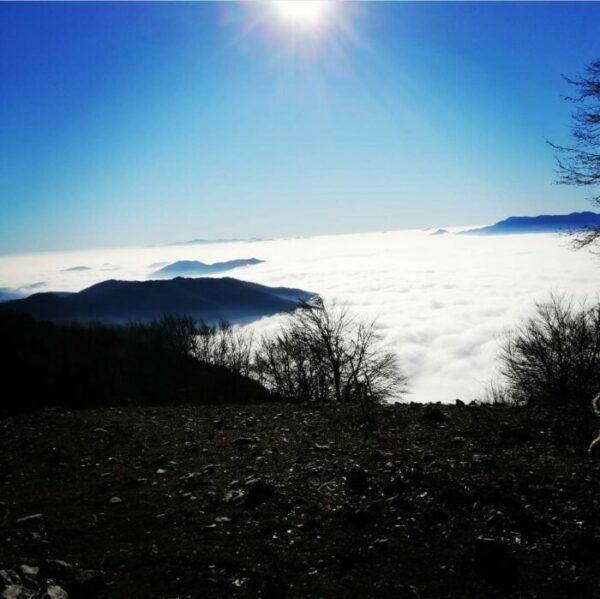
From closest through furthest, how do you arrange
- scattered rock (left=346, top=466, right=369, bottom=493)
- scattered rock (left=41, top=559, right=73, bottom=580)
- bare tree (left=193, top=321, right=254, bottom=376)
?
scattered rock (left=41, top=559, right=73, bottom=580)
scattered rock (left=346, top=466, right=369, bottom=493)
bare tree (left=193, top=321, right=254, bottom=376)

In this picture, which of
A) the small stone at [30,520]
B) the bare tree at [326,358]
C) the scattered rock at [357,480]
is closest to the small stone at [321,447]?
the scattered rock at [357,480]

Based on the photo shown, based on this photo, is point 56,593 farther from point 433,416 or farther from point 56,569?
point 433,416

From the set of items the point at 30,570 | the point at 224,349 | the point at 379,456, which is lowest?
the point at 224,349

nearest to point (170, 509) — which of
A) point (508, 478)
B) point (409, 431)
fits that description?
point (508, 478)

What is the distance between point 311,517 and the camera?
6992 millimetres

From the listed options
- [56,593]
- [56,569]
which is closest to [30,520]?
[56,569]

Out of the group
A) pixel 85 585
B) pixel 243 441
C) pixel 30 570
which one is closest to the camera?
pixel 85 585

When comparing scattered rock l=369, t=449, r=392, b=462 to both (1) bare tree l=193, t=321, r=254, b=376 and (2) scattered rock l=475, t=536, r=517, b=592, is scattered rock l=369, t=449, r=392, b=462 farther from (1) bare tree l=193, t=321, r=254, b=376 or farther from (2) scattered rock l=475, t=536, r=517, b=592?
(1) bare tree l=193, t=321, r=254, b=376

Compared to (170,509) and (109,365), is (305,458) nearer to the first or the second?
(170,509)

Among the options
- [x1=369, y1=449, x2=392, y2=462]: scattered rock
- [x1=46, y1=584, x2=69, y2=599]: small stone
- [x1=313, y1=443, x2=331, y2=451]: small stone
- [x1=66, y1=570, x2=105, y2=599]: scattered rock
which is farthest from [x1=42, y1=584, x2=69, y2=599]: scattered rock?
[x1=313, y1=443, x2=331, y2=451]: small stone

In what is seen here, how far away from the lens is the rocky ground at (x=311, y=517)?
17.6ft

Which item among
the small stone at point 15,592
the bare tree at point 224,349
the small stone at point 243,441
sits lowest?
the bare tree at point 224,349

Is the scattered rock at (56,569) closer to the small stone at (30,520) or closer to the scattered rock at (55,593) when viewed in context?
the scattered rock at (55,593)

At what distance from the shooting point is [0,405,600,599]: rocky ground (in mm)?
5355
